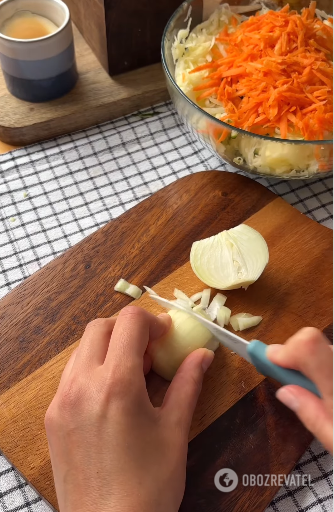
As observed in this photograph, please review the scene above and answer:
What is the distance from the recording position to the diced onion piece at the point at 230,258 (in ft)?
3.62

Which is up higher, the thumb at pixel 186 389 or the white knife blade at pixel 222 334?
the white knife blade at pixel 222 334

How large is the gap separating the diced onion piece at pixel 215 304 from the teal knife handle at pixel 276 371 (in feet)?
0.92

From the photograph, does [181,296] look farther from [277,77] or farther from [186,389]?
[277,77]

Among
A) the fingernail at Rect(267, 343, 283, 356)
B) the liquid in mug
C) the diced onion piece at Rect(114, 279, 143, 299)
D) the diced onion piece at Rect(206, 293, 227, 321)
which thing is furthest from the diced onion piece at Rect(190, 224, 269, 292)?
the liquid in mug

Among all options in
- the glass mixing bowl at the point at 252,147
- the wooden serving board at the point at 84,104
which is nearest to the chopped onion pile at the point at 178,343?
the glass mixing bowl at the point at 252,147

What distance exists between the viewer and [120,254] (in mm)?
1188

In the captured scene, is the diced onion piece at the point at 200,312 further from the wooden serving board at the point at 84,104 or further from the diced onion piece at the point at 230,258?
the wooden serving board at the point at 84,104

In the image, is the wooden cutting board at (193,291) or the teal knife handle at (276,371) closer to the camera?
the teal knife handle at (276,371)

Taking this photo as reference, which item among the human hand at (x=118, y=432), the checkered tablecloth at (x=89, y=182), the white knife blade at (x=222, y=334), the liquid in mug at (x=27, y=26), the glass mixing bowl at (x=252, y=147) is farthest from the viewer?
the liquid in mug at (x=27, y=26)

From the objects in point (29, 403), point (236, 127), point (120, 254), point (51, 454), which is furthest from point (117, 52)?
point (51, 454)

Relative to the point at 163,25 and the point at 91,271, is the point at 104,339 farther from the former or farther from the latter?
the point at 163,25

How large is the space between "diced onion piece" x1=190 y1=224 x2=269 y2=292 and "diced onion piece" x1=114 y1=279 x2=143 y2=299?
0.40 ft

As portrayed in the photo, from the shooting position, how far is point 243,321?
3.51ft

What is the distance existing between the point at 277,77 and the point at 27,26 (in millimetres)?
684
